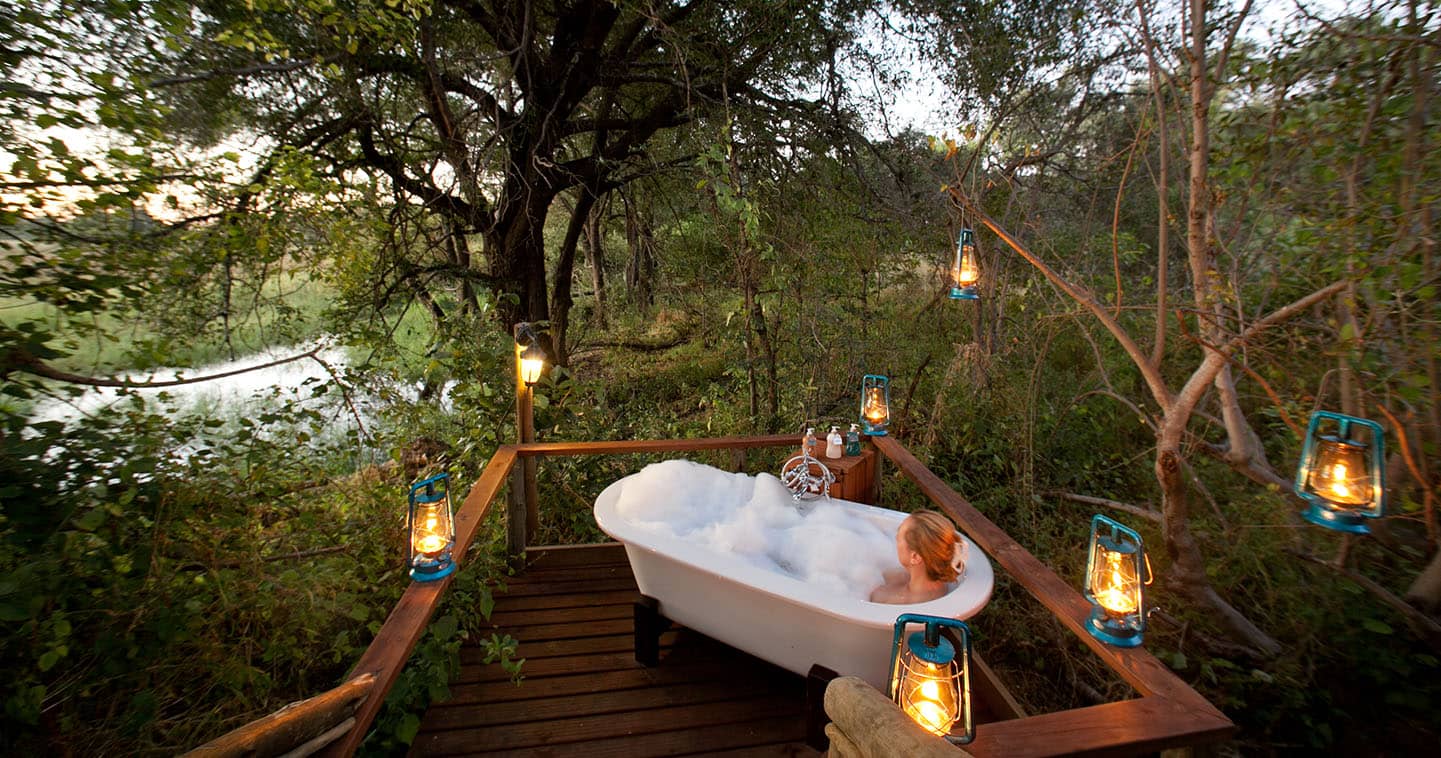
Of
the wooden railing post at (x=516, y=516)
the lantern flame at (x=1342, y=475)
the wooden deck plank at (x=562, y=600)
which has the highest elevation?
the lantern flame at (x=1342, y=475)

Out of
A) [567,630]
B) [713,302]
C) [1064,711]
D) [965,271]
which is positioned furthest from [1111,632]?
[713,302]

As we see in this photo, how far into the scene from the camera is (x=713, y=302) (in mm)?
5348

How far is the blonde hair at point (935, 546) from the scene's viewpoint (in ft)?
5.99

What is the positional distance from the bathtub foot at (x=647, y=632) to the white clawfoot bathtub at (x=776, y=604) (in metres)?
0.06

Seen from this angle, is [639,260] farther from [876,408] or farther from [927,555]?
[927,555]

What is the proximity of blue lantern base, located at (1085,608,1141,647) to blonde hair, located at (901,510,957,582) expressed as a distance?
15.6 inches

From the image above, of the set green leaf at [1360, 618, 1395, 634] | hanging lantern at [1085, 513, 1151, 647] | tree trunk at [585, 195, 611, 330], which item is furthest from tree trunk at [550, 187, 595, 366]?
green leaf at [1360, 618, 1395, 634]

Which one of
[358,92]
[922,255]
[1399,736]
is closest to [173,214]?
[358,92]

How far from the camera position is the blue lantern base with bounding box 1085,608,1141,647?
57.7 inches

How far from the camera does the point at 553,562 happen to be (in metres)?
3.08

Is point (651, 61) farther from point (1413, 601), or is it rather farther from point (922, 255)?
point (1413, 601)

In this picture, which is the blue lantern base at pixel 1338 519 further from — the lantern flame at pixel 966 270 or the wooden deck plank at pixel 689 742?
the wooden deck plank at pixel 689 742

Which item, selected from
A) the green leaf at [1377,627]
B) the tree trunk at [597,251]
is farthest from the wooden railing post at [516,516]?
the tree trunk at [597,251]

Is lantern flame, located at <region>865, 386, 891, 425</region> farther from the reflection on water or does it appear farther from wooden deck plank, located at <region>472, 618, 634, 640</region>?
the reflection on water
